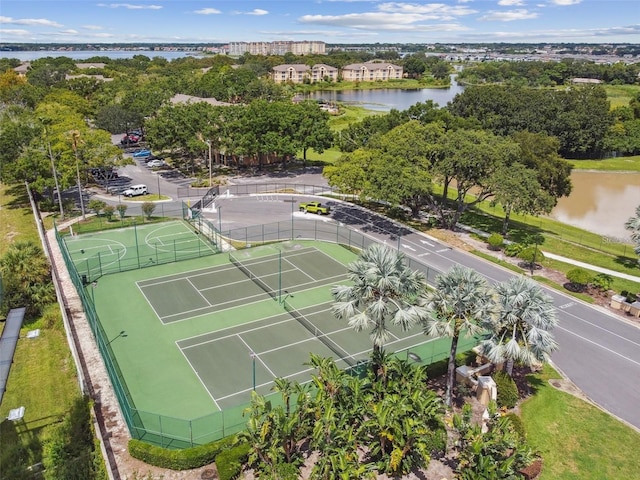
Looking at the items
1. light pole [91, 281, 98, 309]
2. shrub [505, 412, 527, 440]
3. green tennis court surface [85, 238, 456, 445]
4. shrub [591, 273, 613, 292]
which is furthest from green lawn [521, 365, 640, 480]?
light pole [91, 281, 98, 309]

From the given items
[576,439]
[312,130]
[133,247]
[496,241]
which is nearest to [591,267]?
[496,241]

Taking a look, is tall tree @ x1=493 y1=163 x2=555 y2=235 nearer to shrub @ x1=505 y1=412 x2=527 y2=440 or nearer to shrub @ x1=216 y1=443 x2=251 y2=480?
shrub @ x1=505 y1=412 x2=527 y2=440

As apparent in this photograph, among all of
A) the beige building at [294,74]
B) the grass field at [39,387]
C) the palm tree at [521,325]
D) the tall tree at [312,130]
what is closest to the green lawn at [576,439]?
the palm tree at [521,325]

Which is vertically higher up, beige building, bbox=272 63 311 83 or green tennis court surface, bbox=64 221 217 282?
beige building, bbox=272 63 311 83

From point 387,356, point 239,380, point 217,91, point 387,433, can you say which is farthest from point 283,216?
point 217,91

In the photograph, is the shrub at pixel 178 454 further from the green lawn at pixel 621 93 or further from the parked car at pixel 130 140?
the green lawn at pixel 621 93

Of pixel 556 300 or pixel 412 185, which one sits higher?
pixel 412 185

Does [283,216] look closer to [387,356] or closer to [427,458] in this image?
[387,356]
